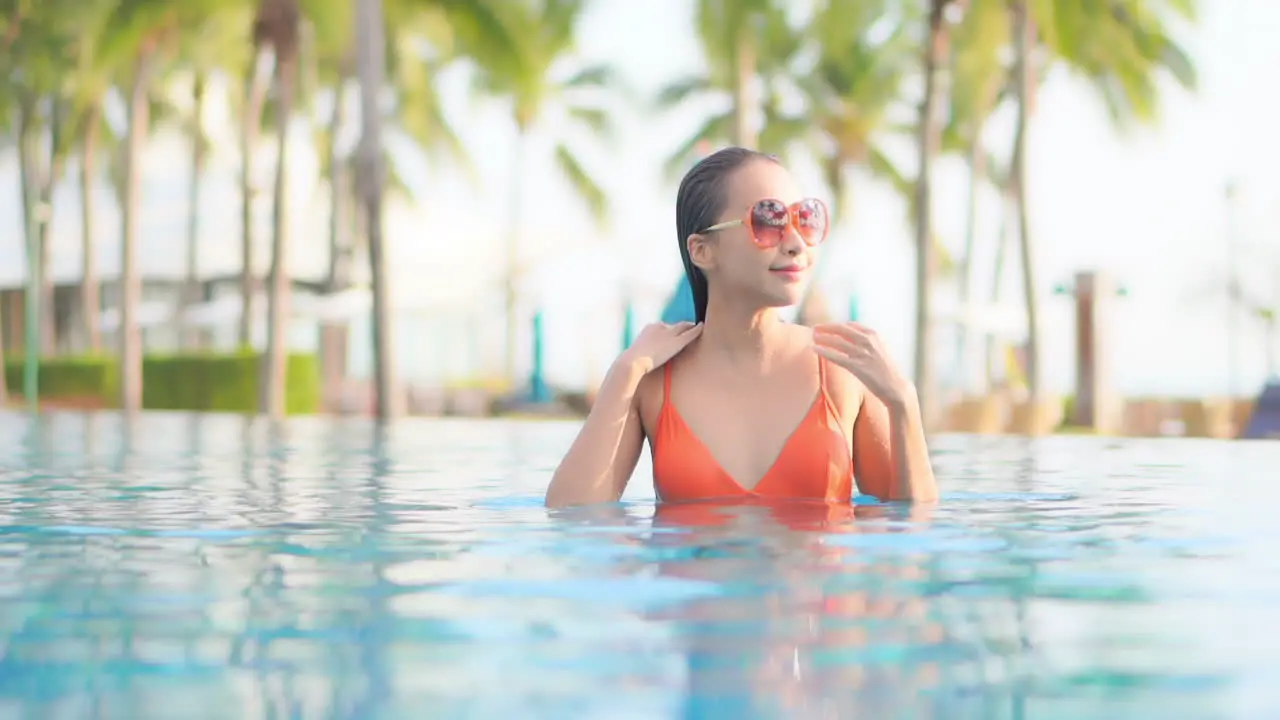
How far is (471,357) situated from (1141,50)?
2165cm

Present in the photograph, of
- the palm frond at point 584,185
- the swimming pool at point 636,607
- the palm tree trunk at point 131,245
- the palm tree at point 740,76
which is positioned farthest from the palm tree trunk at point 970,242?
the swimming pool at point 636,607

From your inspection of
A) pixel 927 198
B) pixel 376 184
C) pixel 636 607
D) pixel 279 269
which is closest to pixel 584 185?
pixel 279 269

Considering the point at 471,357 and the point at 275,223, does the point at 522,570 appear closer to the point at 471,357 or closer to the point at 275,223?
the point at 275,223

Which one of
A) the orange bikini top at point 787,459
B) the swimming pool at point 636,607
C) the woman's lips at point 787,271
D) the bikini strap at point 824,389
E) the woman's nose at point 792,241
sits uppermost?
the woman's nose at point 792,241

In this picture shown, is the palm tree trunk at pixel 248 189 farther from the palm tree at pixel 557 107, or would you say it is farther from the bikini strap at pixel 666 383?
the bikini strap at pixel 666 383

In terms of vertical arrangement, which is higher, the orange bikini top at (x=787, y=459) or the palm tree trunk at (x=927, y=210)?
the palm tree trunk at (x=927, y=210)

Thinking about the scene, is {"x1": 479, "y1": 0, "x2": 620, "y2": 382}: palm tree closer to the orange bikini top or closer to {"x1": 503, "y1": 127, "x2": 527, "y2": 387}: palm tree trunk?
{"x1": 503, "y1": 127, "x2": 527, "y2": 387}: palm tree trunk

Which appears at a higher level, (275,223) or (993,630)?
(275,223)

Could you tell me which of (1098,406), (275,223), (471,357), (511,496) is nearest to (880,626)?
(511,496)

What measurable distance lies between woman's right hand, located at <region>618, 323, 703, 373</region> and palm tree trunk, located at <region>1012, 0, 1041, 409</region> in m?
21.9

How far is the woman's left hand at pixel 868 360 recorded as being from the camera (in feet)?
16.5

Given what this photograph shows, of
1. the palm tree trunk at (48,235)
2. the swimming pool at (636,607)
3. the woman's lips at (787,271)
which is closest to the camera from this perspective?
the swimming pool at (636,607)

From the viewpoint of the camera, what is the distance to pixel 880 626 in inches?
131

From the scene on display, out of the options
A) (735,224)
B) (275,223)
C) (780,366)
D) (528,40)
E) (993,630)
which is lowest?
(993,630)
